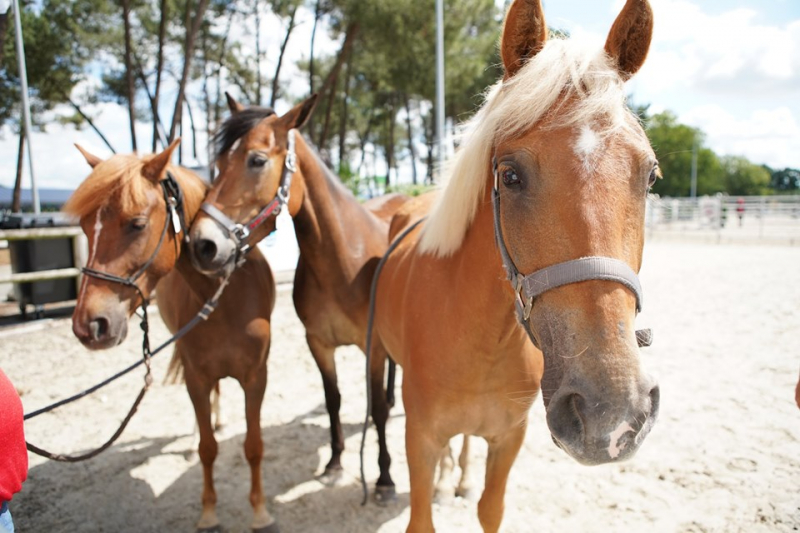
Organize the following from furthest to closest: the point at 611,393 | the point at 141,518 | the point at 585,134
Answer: the point at 141,518
the point at 585,134
the point at 611,393

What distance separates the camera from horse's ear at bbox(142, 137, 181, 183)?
2486 mm

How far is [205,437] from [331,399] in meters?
0.99

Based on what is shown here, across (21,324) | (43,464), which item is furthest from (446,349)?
(21,324)

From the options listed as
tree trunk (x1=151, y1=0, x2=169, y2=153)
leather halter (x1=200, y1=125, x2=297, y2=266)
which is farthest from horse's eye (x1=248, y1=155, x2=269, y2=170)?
tree trunk (x1=151, y1=0, x2=169, y2=153)

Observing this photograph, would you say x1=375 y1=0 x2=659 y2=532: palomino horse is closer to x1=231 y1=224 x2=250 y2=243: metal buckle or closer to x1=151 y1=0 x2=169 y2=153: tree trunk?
x1=231 y1=224 x2=250 y2=243: metal buckle

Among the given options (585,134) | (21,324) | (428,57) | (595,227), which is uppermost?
(428,57)

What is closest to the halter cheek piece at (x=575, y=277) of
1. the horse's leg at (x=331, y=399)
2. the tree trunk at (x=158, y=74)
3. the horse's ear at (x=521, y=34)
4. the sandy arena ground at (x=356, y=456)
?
the horse's ear at (x=521, y=34)

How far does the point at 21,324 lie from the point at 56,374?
5.44ft

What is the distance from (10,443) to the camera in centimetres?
130

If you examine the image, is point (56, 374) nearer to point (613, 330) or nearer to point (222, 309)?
point (222, 309)

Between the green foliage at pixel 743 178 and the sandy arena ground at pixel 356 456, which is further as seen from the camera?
the green foliage at pixel 743 178

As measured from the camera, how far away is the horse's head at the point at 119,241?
225cm

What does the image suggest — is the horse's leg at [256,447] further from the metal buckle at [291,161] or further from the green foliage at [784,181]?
the green foliage at [784,181]

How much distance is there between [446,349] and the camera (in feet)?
5.88
